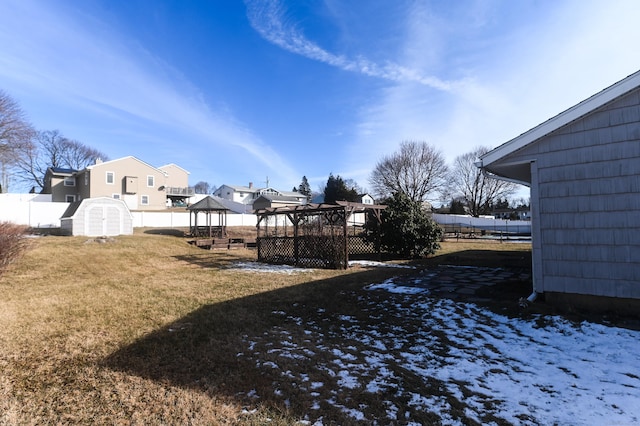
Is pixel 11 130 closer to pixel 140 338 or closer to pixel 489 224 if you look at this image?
pixel 140 338

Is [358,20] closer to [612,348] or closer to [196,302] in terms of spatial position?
[196,302]

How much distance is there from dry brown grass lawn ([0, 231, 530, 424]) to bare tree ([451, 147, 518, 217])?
42.2 metres

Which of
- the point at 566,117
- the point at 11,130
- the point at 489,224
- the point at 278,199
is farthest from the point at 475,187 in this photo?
the point at 11,130

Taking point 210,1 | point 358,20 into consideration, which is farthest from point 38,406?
point 358,20

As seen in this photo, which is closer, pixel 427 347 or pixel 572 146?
pixel 427 347

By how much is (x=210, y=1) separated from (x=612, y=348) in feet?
39.8

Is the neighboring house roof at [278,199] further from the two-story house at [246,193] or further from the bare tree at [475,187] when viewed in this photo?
the bare tree at [475,187]

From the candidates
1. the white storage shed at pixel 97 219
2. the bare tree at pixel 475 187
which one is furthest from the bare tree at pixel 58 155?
the bare tree at pixel 475 187

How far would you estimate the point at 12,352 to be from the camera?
12.5 feet

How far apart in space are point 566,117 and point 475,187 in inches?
1778

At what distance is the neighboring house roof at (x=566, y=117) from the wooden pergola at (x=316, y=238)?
17.2 ft

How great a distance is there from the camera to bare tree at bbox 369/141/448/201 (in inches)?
1512

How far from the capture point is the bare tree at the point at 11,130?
76.2 feet

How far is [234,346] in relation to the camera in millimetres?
4070
